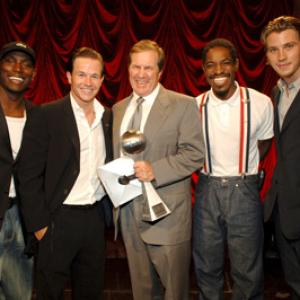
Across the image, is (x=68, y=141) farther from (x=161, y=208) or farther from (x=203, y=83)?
(x=203, y=83)

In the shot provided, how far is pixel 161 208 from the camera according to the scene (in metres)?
2.38

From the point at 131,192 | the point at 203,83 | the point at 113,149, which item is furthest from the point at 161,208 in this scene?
the point at 203,83

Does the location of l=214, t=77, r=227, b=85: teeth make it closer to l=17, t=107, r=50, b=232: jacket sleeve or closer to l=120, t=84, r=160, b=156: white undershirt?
l=120, t=84, r=160, b=156: white undershirt

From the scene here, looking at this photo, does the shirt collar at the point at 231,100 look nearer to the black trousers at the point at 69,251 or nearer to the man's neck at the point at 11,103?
the black trousers at the point at 69,251

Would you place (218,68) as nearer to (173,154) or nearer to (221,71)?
(221,71)

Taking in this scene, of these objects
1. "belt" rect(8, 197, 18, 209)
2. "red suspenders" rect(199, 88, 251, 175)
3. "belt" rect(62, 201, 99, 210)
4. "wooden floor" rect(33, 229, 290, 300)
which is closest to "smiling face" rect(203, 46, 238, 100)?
"red suspenders" rect(199, 88, 251, 175)

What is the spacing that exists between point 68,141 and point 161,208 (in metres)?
0.62

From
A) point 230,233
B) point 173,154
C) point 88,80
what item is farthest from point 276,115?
point 88,80

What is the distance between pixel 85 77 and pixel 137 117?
37cm

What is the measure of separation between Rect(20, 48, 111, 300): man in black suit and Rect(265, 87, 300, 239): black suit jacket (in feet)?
Result: 3.33

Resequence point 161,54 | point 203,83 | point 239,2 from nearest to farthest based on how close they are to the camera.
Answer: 1. point 161,54
2. point 239,2
3. point 203,83

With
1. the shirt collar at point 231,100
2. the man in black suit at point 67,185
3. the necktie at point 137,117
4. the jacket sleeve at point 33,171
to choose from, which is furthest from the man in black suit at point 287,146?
the jacket sleeve at point 33,171

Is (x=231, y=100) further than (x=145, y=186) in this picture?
Yes

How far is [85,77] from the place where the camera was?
8.07 feet
